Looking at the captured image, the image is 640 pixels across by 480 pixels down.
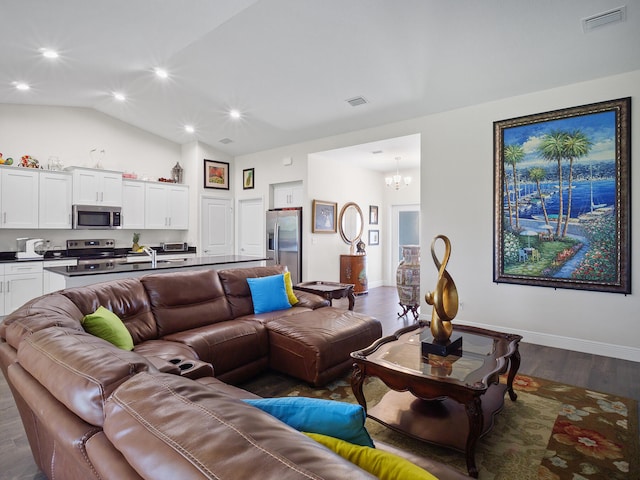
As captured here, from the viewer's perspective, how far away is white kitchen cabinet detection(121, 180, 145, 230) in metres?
6.08

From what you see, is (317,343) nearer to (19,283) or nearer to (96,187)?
(19,283)

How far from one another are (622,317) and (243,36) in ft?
15.5

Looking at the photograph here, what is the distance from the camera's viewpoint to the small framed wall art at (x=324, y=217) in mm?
6180

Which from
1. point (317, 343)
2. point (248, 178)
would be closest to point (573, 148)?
point (317, 343)

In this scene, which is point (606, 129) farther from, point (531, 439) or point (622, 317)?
point (531, 439)

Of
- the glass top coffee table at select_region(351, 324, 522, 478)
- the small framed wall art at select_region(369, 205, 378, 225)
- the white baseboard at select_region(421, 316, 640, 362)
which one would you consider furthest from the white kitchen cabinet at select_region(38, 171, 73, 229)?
the white baseboard at select_region(421, 316, 640, 362)

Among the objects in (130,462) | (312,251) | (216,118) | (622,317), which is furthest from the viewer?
(312,251)

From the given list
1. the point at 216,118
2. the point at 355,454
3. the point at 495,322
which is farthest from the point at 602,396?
the point at 216,118

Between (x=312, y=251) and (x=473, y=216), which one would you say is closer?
(x=473, y=216)

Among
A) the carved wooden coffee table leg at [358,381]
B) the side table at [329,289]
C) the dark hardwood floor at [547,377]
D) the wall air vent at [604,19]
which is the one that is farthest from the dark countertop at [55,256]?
the wall air vent at [604,19]

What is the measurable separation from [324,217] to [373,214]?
179 centimetres

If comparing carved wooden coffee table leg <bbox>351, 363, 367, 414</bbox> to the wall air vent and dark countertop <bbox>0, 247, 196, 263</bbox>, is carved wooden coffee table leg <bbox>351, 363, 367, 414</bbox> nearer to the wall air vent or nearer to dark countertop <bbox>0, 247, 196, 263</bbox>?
the wall air vent

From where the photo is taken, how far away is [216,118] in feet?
18.7

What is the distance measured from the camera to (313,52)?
3.72m
